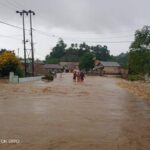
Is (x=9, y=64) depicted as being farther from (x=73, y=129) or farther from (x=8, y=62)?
(x=73, y=129)

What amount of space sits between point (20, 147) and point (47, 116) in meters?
6.48

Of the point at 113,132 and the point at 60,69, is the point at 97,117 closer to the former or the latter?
the point at 113,132

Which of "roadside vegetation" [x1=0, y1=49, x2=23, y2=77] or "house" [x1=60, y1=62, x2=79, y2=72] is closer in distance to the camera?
"roadside vegetation" [x1=0, y1=49, x2=23, y2=77]

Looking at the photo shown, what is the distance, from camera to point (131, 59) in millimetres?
65875

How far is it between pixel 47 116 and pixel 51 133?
171 inches

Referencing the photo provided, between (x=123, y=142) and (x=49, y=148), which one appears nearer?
(x=49, y=148)

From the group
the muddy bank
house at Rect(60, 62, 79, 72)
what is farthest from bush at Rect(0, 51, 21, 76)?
house at Rect(60, 62, 79, 72)

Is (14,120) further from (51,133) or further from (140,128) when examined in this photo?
(140,128)

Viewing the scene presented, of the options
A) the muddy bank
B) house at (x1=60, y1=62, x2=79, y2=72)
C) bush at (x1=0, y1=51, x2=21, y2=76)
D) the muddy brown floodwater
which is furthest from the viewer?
house at (x1=60, y1=62, x2=79, y2=72)

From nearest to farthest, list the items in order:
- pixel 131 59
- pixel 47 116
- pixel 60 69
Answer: pixel 47 116
pixel 131 59
pixel 60 69

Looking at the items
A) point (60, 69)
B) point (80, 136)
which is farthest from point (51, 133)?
point (60, 69)

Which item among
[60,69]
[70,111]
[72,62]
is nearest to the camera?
[70,111]
